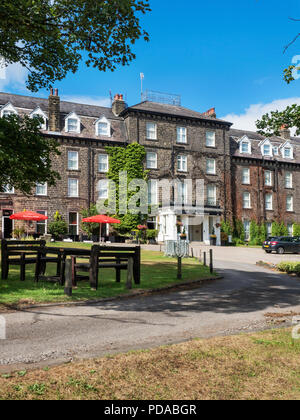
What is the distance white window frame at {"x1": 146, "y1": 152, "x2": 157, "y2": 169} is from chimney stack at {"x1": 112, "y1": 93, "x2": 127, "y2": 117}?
5774 millimetres

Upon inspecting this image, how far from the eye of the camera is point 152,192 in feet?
124

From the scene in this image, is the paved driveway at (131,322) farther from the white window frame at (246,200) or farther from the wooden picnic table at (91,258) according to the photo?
the white window frame at (246,200)

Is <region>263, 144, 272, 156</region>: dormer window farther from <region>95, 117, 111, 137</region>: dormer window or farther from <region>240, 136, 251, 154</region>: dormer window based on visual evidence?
<region>95, 117, 111, 137</region>: dormer window

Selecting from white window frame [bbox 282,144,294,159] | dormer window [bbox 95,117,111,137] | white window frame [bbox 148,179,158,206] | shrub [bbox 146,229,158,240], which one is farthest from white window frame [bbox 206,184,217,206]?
dormer window [bbox 95,117,111,137]

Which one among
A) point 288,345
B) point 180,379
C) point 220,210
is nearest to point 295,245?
point 220,210

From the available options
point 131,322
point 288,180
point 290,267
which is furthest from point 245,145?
point 131,322

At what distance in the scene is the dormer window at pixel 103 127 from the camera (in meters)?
37.0

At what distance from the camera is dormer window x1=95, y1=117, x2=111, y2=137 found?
3697 centimetres

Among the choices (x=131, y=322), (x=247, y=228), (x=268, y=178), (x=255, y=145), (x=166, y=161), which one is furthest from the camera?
(x=255, y=145)

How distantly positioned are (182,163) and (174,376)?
3620cm

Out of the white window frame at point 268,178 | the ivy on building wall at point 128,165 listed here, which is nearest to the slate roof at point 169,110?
the ivy on building wall at point 128,165

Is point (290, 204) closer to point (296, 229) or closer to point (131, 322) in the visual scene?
point (296, 229)

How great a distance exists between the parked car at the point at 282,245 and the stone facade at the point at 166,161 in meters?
8.63

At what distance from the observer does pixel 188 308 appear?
8633mm
